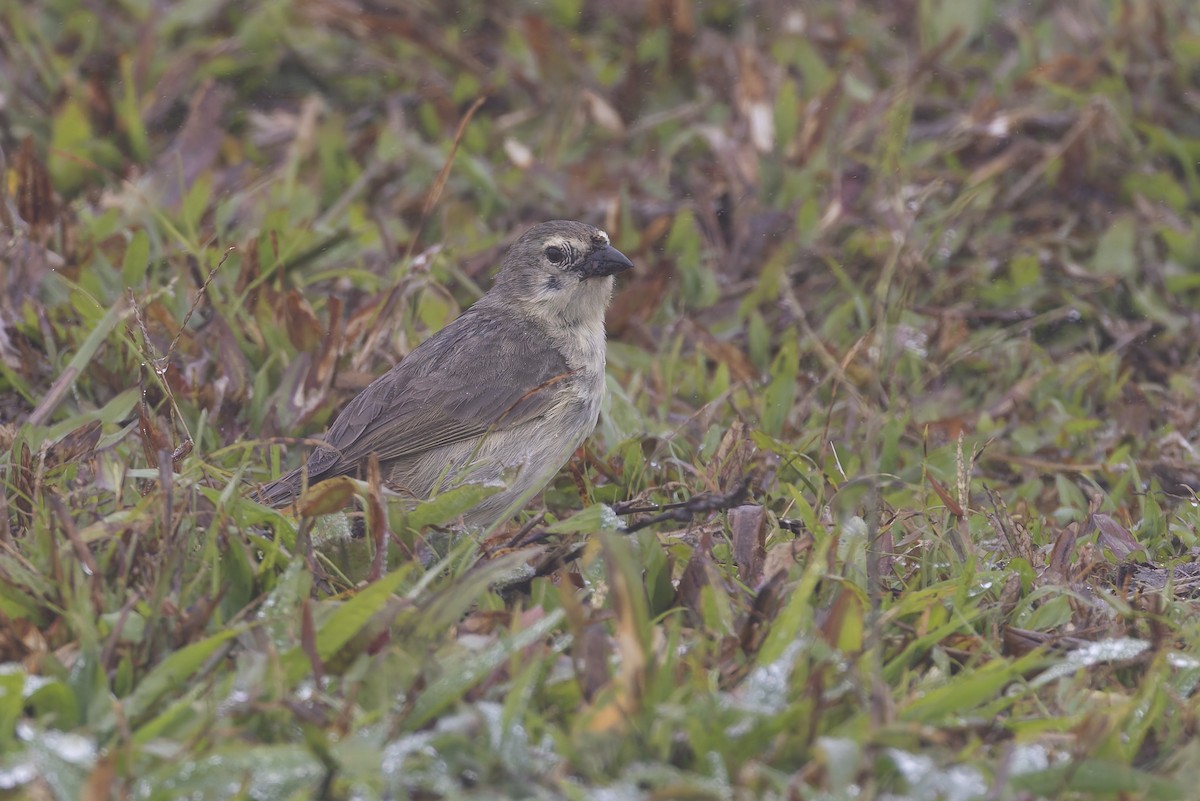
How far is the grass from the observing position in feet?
10.0

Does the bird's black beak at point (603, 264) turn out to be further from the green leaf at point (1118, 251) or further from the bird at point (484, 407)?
the green leaf at point (1118, 251)

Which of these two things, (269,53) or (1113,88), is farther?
(269,53)

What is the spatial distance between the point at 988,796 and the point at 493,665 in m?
1.04

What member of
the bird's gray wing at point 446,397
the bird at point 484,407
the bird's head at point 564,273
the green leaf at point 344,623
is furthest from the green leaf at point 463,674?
the bird's head at point 564,273

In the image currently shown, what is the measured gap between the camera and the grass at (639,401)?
10.0 ft

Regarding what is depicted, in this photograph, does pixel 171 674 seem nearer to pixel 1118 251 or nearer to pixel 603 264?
pixel 603 264

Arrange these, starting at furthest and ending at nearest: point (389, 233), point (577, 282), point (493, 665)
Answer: point (389, 233) < point (577, 282) < point (493, 665)

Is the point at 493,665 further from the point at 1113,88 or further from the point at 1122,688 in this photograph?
the point at 1113,88

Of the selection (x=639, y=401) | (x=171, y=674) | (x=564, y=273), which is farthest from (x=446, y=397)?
(x=171, y=674)

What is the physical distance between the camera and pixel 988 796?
2873 mm

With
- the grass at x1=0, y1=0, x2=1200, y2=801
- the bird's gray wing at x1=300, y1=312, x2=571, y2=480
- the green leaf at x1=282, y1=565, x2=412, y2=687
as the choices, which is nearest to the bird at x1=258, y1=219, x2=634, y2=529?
the bird's gray wing at x1=300, y1=312, x2=571, y2=480

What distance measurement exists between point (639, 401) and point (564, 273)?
0.58m

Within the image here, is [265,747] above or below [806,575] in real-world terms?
above

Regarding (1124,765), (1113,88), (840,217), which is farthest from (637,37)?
(1124,765)
